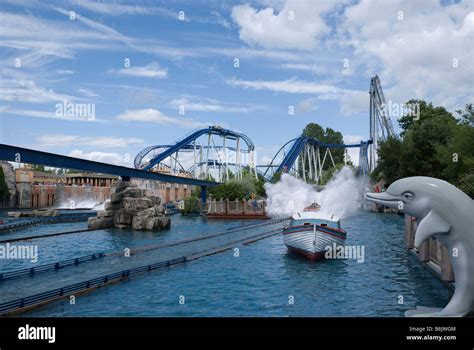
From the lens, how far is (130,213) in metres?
46.5

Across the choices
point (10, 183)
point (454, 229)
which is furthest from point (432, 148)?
point (10, 183)

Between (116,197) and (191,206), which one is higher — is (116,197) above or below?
above

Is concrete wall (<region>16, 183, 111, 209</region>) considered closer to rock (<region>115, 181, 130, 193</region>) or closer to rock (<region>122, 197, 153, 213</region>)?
rock (<region>115, 181, 130, 193</region>)

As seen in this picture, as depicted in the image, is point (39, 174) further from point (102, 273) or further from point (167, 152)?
point (102, 273)

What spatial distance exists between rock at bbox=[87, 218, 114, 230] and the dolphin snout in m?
39.1

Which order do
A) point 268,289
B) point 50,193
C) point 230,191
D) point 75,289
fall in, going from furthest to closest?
point 50,193, point 230,191, point 268,289, point 75,289

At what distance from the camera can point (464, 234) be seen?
8.99m

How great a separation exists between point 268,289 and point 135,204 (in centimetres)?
3140

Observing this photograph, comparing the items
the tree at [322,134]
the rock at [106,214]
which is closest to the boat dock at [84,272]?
the rock at [106,214]

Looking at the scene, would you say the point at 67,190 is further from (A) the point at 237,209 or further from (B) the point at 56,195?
(A) the point at 237,209

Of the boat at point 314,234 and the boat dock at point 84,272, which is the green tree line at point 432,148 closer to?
the boat at point 314,234

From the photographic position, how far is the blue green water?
14453 millimetres
